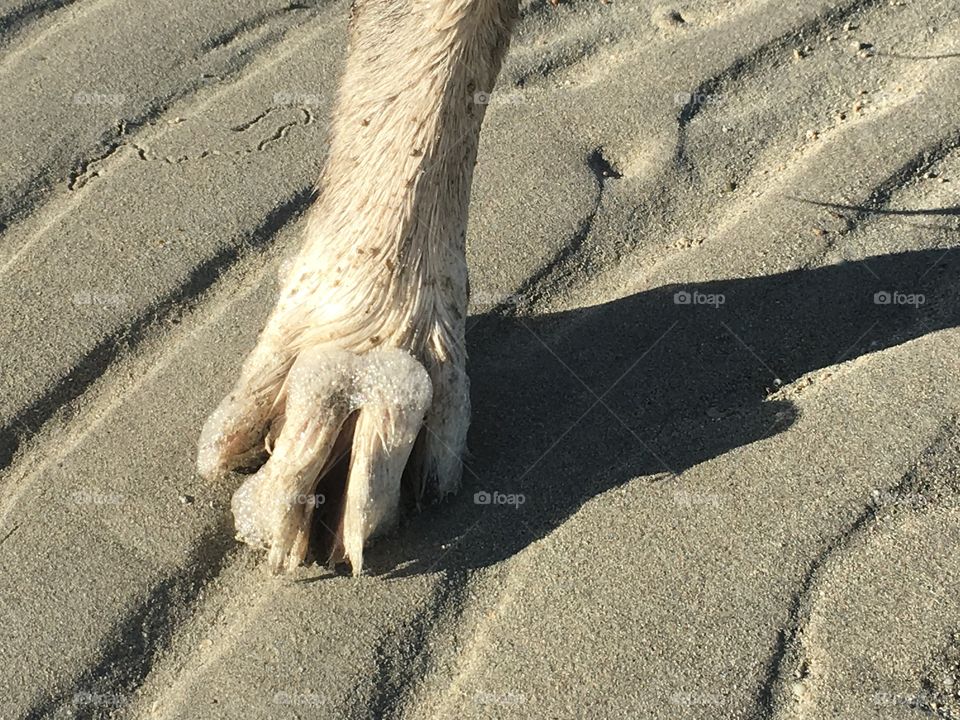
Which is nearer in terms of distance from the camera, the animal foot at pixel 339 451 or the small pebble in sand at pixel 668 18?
the animal foot at pixel 339 451

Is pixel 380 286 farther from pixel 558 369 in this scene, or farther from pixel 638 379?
pixel 638 379

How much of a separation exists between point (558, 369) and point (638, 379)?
0.22 meters

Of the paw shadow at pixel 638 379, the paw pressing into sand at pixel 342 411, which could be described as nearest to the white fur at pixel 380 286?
the paw pressing into sand at pixel 342 411

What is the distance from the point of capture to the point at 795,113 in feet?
14.5

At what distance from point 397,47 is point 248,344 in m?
1.07

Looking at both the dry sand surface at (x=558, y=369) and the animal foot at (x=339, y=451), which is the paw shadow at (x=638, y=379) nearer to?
the dry sand surface at (x=558, y=369)

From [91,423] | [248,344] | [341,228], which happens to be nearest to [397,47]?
[341,228]

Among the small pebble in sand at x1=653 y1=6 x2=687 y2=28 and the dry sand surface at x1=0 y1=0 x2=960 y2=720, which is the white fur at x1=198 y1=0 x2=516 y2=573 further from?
the small pebble in sand at x1=653 y1=6 x2=687 y2=28

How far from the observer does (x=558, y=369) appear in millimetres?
3580

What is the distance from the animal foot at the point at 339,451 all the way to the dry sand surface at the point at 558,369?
0.12m

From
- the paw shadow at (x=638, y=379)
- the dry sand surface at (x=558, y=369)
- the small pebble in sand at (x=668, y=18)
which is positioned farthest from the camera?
the small pebble in sand at (x=668, y=18)

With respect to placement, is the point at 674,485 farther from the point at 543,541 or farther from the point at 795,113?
the point at 795,113

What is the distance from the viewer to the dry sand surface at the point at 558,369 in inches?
115

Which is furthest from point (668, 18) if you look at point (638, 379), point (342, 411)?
point (342, 411)
